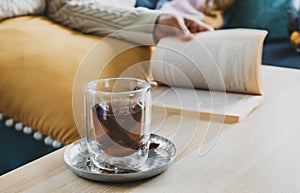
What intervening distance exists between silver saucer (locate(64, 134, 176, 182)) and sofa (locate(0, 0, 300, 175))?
24cm

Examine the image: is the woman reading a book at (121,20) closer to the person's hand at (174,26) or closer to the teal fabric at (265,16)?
the person's hand at (174,26)

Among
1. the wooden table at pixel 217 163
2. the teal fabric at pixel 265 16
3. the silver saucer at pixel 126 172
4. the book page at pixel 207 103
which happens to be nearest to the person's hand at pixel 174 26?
the book page at pixel 207 103

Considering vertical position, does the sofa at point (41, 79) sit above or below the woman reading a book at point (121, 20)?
below

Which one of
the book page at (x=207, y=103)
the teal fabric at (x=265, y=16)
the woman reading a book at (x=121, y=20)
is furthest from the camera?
the teal fabric at (x=265, y=16)

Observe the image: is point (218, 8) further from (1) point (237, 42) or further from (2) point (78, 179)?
(2) point (78, 179)

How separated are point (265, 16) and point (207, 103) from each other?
3.57 ft

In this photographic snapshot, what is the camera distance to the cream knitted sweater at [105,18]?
118cm

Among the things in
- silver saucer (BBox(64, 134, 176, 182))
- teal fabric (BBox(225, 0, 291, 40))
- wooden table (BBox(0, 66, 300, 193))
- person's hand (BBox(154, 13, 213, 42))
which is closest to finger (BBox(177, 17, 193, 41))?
person's hand (BBox(154, 13, 213, 42))

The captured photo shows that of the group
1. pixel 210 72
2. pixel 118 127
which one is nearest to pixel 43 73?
pixel 210 72

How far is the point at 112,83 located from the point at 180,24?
0.41 m

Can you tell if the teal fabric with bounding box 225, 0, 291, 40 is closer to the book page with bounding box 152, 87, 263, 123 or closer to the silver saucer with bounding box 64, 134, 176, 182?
the book page with bounding box 152, 87, 263, 123

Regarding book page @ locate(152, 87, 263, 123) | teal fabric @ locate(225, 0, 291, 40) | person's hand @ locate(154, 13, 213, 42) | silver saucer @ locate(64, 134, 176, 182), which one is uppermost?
person's hand @ locate(154, 13, 213, 42)

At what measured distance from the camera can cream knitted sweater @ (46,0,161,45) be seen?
1.18 meters

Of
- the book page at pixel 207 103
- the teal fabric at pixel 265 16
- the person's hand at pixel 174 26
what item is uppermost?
the person's hand at pixel 174 26
